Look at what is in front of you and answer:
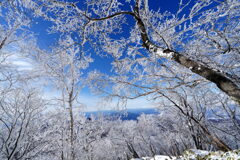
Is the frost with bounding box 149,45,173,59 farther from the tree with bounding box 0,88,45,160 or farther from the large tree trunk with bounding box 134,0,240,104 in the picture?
the tree with bounding box 0,88,45,160

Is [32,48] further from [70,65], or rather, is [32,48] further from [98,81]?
[98,81]

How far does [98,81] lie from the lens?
3.05m

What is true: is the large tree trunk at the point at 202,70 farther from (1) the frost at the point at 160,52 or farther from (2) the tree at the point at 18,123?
(2) the tree at the point at 18,123

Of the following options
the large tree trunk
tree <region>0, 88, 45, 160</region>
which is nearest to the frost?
the large tree trunk

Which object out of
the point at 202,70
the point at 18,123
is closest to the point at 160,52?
the point at 202,70

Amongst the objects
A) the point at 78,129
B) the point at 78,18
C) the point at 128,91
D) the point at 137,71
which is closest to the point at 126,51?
the point at 137,71

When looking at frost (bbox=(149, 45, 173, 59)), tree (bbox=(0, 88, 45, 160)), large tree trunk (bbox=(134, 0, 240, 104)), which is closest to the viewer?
large tree trunk (bbox=(134, 0, 240, 104))

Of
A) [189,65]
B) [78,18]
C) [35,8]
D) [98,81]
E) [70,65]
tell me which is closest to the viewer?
[189,65]

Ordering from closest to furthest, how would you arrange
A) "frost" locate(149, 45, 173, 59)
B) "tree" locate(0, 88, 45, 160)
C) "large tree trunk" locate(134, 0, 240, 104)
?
1. "large tree trunk" locate(134, 0, 240, 104)
2. "frost" locate(149, 45, 173, 59)
3. "tree" locate(0, 88, 45, 160)

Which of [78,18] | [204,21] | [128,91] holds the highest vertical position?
[78,18]

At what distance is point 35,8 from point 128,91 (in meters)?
2.77

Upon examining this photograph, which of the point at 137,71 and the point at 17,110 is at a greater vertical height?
the point at 137,71

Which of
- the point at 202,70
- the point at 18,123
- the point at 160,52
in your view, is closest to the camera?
the point at 202,70

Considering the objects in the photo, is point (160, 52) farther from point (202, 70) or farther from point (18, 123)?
point (18, 123)
